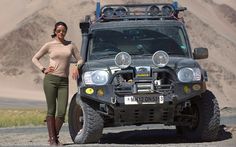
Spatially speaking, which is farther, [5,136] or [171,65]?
[5,136]

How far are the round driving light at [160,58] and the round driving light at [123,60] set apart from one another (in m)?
0.41

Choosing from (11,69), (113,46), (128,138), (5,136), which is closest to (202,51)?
(113,46)

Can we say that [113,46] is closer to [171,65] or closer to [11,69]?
[171,65]

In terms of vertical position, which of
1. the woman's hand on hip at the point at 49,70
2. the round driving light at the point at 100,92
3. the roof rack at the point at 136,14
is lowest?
the round driving light at the point at 100,92

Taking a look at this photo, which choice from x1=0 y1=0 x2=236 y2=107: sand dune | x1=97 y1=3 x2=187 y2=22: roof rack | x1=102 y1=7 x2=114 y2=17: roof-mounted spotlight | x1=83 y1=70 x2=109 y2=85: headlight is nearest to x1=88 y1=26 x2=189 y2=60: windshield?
x1=97 y1=3 x2=187 y2=22: roof rack

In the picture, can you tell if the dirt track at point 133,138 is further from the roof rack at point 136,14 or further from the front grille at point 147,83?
the roof rack at point 136,14

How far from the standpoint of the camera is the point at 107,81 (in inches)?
438

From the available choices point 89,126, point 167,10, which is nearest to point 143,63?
point 89,126

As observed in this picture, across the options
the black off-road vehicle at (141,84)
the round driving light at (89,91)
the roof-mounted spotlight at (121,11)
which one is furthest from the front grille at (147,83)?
the roof-mounted spotlight at (121,11)

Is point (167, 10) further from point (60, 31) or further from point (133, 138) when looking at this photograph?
point (60, 31)

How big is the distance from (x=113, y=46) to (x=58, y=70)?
1558 millimetres

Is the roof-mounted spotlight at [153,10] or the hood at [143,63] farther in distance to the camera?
the roof-mounted spotlight at [153,10]

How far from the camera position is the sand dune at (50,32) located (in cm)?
6869

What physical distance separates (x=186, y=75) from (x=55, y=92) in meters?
2.13
